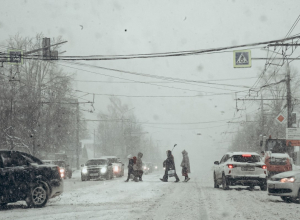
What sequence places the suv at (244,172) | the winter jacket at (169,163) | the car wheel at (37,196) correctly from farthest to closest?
the winter jacket at (169,163), the suv at (244,172), the car wheel at (37,196)

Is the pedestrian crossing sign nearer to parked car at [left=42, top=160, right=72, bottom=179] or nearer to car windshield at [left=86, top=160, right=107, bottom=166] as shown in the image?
car windshield at [left=86, top=160, right=107, bottom=166]

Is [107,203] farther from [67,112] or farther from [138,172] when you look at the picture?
[67,112]

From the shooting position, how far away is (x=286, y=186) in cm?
1388

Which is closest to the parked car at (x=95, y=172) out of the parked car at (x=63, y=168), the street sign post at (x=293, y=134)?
the parked car at (x=63, y=168)

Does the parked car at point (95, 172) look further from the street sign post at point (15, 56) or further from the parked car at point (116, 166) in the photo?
the street sign post at point (15, 56)

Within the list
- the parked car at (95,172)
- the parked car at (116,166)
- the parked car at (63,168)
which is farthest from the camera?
the parked car at (116,166)

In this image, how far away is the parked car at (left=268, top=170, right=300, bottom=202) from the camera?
13.7 m

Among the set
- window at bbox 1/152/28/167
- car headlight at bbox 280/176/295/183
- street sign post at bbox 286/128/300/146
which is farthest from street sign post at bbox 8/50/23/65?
street sign post at bbox 286/128/300/146

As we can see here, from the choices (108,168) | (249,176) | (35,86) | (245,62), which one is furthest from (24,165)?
(35,86)

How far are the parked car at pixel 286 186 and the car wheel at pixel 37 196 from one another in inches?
259

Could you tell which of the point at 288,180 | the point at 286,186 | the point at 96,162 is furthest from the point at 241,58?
the point at 96,162

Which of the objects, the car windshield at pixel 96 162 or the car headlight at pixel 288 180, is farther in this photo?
the car windshield at pixel 96 162

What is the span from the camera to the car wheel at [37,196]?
1270 cm

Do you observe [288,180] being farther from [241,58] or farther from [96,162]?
[96,162]
